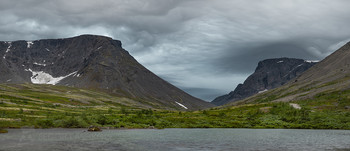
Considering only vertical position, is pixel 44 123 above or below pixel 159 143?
above

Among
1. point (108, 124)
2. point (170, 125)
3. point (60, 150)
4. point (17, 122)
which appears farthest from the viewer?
point (170, 125)

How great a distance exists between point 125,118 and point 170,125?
2059 centimetres

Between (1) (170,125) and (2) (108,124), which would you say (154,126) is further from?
(2) (108,124)

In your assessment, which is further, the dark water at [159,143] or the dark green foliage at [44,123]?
the dark green foliage at [44,123]

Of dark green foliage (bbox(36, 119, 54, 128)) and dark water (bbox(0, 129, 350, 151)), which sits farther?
dark green foliage (bbox(36, 119, 54, 128))

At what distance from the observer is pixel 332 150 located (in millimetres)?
53188

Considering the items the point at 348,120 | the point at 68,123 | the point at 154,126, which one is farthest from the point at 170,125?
the point at 348,120

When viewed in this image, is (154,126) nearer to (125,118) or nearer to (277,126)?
(125,118)

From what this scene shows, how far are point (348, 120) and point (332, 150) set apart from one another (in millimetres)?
101525

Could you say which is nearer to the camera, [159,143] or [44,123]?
[159,143]

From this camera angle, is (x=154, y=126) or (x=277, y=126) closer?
(x=154, y=126)

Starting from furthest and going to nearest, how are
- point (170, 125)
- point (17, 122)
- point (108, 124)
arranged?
point (170, 125), point (108, 124), point (17, 122)

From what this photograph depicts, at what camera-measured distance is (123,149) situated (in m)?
51.8

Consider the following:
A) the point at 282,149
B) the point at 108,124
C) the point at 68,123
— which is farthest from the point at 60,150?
the point at 108,124
